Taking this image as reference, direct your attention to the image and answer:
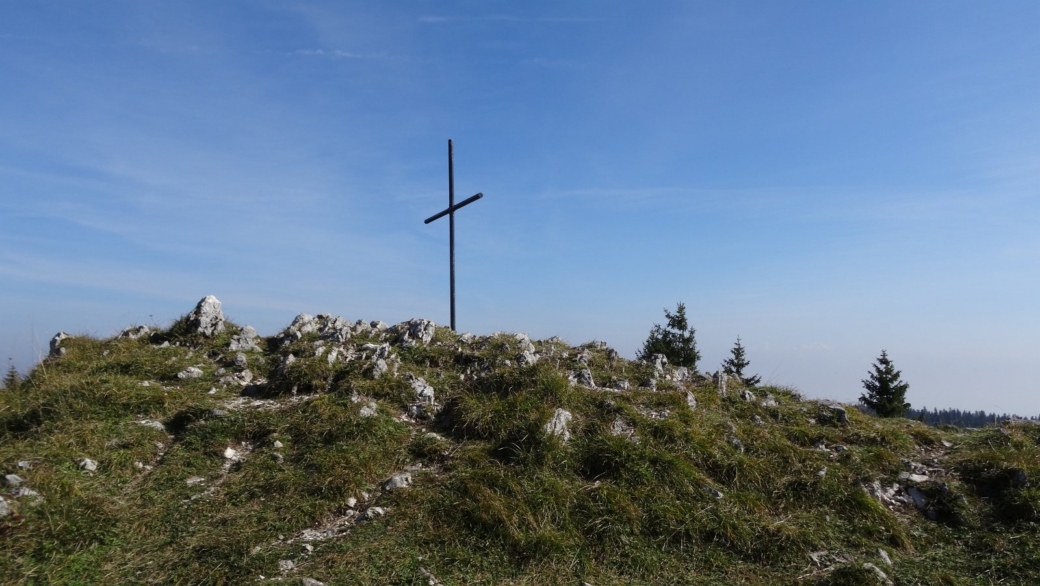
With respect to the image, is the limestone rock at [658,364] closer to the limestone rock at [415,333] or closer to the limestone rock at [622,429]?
the limestone rock at [622,429]

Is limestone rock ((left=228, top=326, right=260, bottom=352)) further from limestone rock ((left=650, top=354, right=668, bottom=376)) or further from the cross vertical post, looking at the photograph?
limestone rock ((left=650, top=354, right=668, bottom=376))

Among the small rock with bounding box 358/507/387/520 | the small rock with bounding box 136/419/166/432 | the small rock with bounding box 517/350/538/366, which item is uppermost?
the small rock with bounding box 517/350/538/366

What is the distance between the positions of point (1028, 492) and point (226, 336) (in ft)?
47.9

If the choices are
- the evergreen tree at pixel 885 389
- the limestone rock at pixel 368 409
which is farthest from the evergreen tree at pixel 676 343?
the limestone rock at pixel 368 409

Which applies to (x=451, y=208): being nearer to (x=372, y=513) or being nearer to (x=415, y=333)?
(x=415, y=333)

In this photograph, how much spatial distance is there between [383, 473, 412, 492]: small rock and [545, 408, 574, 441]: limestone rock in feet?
7.26

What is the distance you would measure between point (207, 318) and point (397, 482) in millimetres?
7894

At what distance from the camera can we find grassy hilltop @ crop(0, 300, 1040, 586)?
21.3 ft

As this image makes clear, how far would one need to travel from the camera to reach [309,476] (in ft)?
25.8

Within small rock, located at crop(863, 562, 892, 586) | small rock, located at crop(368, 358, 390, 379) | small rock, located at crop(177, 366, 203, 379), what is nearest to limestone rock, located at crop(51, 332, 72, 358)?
small rock, located at crop(177, 366, 203, 379)

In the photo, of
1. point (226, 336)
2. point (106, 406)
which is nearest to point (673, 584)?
point (106, 406)

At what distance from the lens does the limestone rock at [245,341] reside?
12461 mm

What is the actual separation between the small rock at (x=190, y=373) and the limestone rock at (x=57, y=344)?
10.8 feet

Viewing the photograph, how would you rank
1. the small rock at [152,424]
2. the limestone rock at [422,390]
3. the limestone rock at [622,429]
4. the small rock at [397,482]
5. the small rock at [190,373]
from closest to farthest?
the small rock at [397,482] → the small rock at [152,424] → the limestone rock at [622,429] → the limestone rock at [422,390] → the small rock at [190,373]
